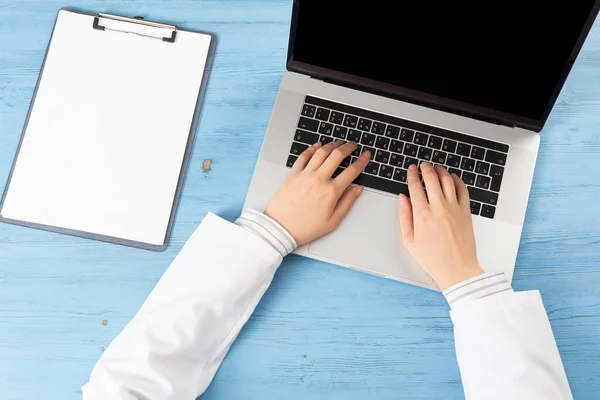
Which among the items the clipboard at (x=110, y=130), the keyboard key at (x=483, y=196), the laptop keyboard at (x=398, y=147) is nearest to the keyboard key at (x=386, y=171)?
the laptop keyboard at (x=398, y=147)

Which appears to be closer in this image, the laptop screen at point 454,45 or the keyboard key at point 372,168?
the laptop screen at point 454,45

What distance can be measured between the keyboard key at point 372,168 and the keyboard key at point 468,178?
0.36 feet

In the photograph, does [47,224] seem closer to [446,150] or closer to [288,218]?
[288,218]

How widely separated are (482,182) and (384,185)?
0.41 feet

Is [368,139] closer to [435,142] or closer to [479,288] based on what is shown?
[435,142]

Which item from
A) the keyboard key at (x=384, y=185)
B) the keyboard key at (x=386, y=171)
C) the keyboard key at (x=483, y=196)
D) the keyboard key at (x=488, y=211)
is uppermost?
the keyboard key at (x=483, y=196)

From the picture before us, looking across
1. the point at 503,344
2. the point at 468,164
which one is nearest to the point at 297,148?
the point at 468,164

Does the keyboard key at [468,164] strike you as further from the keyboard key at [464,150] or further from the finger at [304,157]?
the finger at [304,157]

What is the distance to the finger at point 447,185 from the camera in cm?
70

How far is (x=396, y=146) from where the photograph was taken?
72 cm

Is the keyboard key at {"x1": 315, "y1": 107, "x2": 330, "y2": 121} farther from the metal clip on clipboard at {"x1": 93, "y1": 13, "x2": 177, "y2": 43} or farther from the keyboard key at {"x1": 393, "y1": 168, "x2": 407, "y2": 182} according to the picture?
the metal clip on clipboard at {"x1": 93, "y1": 13, "x2": 177, "y2": 43}

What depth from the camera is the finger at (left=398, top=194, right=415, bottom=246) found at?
70 centimetres

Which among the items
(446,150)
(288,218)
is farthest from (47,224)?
(446,150)

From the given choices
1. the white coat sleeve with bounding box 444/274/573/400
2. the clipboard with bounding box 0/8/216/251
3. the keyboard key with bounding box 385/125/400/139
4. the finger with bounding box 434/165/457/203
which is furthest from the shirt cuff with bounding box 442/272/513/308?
the clipboard with bounding box 0/8/216/251
